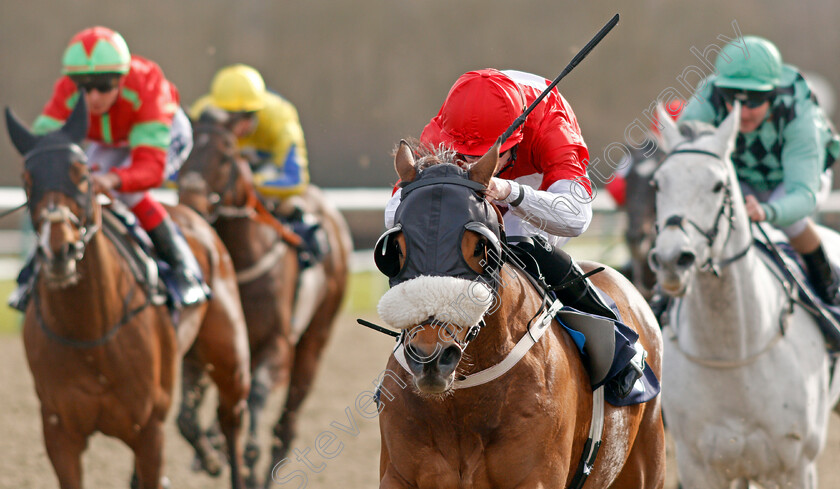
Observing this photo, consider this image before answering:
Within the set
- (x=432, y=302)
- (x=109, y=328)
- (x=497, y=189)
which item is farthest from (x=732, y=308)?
(x=109, y=328)

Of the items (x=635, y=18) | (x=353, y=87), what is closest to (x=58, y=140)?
(x=353, y=87)

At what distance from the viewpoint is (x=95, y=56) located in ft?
15.4

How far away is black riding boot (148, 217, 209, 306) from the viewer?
4750 millimetres

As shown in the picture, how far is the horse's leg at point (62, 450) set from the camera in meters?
4.18

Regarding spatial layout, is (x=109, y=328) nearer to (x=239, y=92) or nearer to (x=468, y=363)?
(x=468, y=363)

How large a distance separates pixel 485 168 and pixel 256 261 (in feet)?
13.3

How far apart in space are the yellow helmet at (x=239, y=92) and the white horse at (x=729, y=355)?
3601 millimetres

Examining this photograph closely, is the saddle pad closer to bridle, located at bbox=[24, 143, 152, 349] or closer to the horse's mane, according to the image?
the horse's mane

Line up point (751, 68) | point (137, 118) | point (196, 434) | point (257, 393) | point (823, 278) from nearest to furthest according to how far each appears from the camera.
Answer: point (751, 68) → point (823, 278) → point (137, 118) → point (196, 434) → point (257, 393)

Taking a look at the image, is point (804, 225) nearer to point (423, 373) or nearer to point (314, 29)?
point (423, 373)

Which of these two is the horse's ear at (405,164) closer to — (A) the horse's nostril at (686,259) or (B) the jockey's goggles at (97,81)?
(A) the horse's nostril at (686,259)

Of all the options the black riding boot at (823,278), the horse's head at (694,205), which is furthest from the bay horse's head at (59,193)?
the black riding boot at (823,278)

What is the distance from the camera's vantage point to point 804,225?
15.0ft

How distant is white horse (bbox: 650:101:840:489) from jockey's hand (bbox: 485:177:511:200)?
5.09ft
